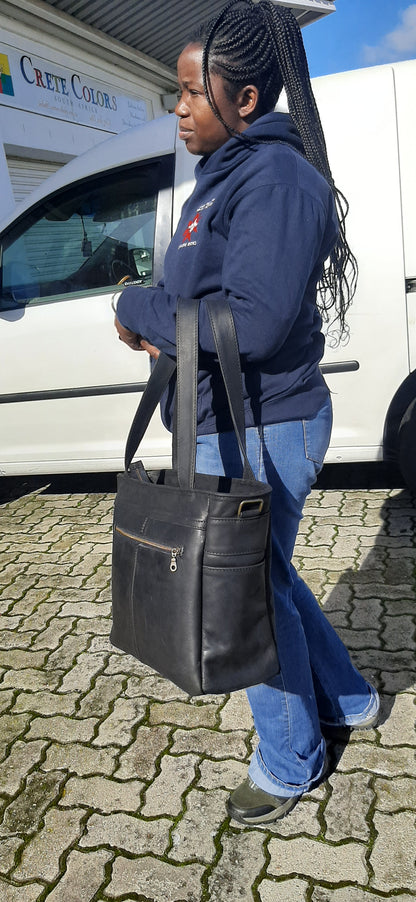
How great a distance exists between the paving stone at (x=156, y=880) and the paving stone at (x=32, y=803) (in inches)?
11.9

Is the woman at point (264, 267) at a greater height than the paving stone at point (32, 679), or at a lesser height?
greater

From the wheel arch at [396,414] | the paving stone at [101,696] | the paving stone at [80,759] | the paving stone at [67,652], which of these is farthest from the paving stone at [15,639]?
the wheel arch at [396,414]

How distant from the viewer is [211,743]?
227 centimetres

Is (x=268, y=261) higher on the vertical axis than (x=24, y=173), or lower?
lower

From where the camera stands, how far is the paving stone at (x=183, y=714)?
238cm

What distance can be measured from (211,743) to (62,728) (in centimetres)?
51

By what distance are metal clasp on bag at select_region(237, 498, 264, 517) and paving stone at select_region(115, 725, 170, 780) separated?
1.10 m

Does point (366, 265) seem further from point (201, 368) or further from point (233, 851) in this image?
point (233, 851)

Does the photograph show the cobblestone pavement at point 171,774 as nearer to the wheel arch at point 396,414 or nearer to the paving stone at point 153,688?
the paving stone at point 153,688

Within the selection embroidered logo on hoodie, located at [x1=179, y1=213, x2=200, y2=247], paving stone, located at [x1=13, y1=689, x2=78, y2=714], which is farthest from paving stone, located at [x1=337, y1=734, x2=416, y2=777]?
embroidered logo on hoodie, located at [x1=179, y1=213, x2=200, y2=247]

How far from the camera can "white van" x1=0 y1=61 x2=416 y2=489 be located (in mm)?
3457

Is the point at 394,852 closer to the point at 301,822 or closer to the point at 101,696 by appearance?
the point at 301,822

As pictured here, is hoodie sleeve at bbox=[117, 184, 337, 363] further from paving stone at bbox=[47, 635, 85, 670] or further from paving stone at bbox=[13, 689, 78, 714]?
paving stone at bbox=[47, 635, 85, 670]

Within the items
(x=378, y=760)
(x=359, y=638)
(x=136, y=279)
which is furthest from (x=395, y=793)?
(x=136, y=279)
